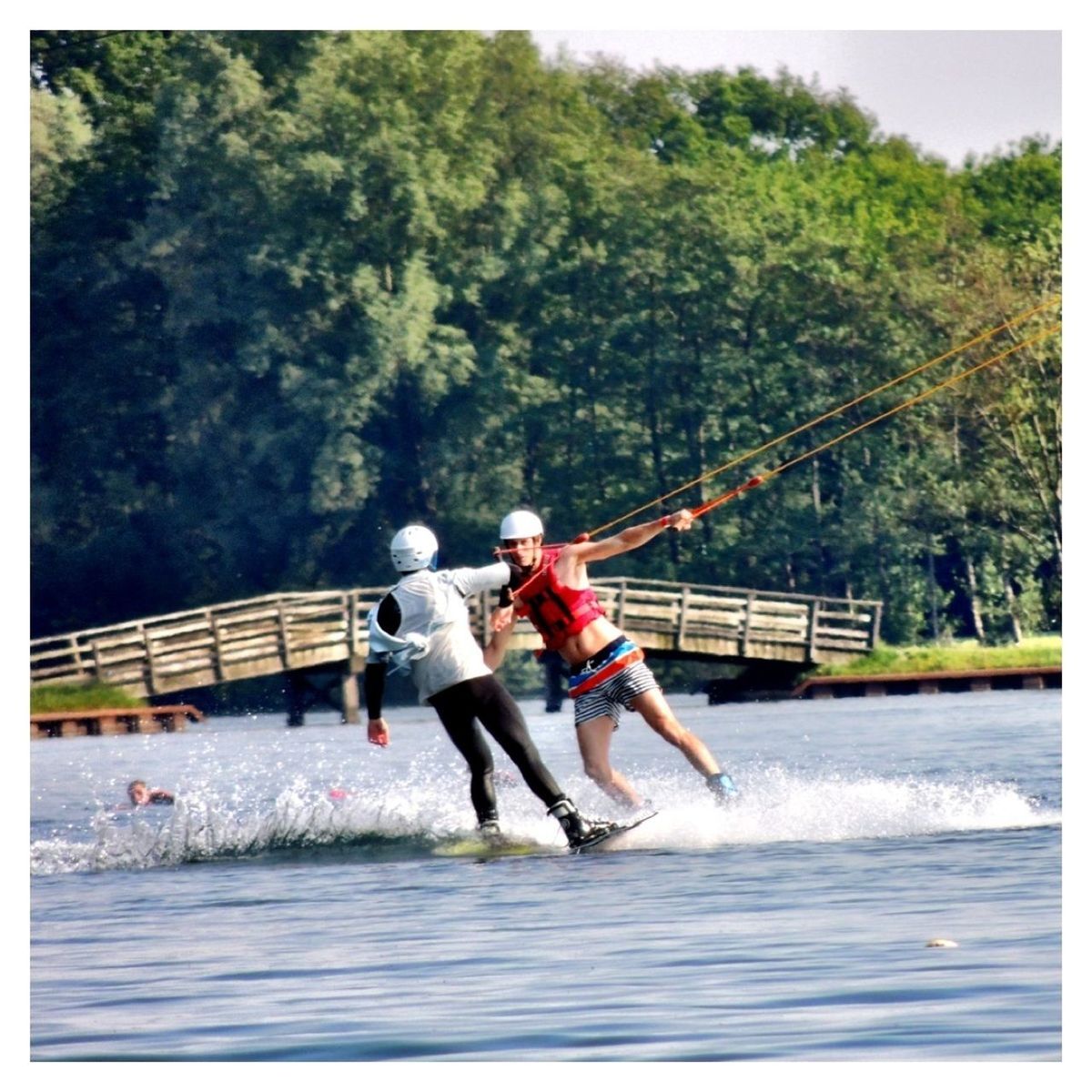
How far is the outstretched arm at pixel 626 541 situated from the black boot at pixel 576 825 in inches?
47.6

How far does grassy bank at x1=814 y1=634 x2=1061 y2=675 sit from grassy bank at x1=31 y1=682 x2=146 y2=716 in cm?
919

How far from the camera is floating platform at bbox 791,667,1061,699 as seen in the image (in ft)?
105

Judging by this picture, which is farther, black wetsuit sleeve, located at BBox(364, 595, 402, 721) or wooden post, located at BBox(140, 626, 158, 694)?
wooden post, located at BBox(140, 626, 158, 694)

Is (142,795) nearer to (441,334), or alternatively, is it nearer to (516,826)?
(516,826)

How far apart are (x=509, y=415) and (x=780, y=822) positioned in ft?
97.3

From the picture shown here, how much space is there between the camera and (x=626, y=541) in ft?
41.3

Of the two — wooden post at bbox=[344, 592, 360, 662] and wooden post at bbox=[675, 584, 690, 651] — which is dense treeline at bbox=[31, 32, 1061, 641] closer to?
wooden post at bbox=[675, 584, 690, 651]

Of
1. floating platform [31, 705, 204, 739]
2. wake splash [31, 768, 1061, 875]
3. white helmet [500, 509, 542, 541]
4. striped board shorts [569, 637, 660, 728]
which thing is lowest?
wake splash [31, 768, 1061, 875]

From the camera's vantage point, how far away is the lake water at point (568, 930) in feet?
28.7

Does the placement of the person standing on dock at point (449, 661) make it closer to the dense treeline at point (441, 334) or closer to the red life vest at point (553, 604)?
the red life vest at point (553, 604)

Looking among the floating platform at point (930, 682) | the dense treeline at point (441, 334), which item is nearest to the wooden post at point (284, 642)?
the floating platform at point (930, 682)

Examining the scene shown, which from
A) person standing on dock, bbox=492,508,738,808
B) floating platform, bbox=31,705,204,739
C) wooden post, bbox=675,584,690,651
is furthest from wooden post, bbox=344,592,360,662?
person standing on dock, bbox=492,508,738,808

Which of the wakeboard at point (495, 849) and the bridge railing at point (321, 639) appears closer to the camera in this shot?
the wakeboard at point (495, 849)
